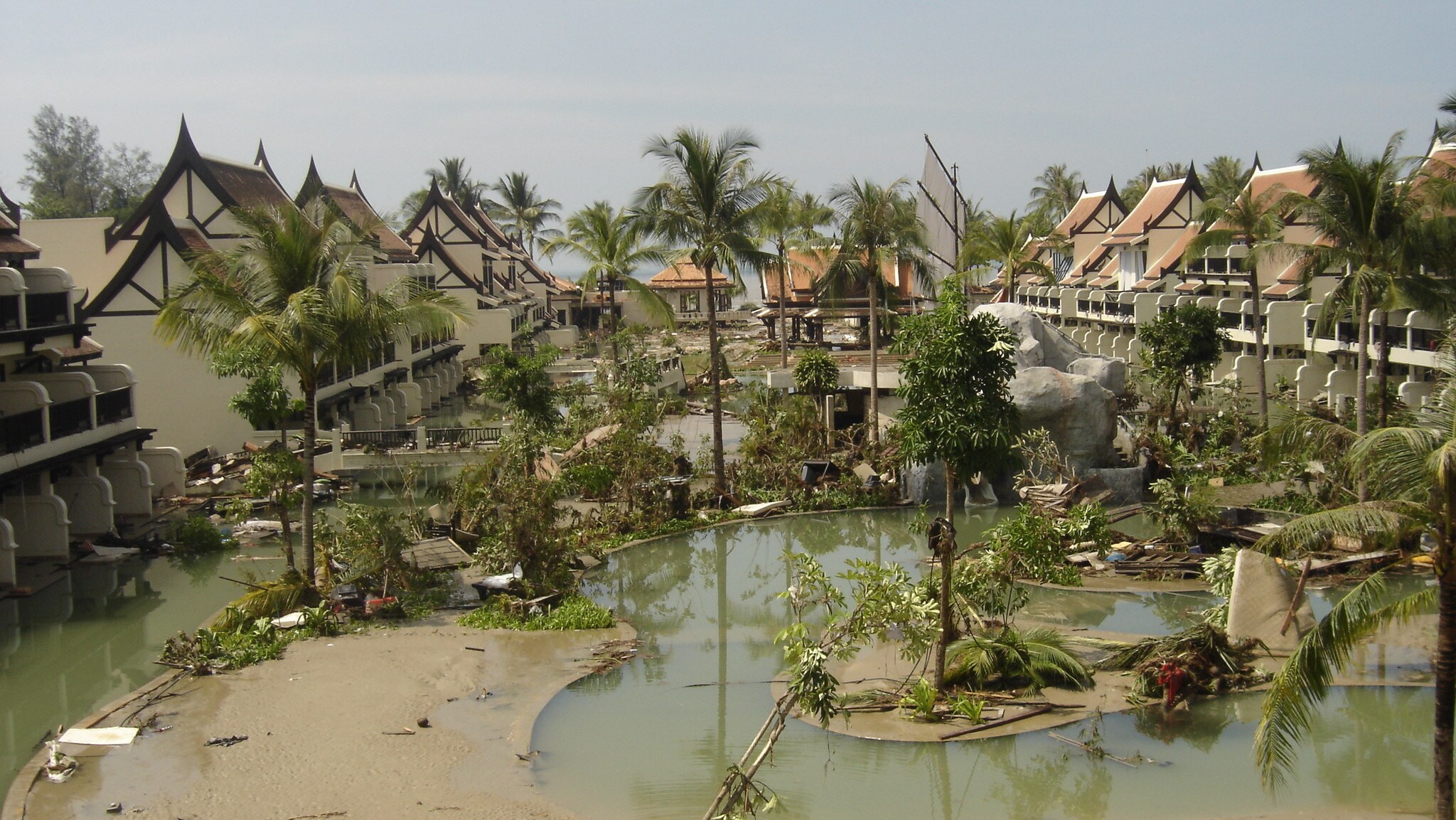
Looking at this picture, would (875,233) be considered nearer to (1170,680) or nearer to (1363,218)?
(1363,218)

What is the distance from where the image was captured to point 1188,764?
12797 millimetres


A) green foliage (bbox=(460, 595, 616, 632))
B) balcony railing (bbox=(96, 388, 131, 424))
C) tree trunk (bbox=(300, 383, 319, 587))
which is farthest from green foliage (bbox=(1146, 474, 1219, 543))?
balcony railing (bbox=(96, 388, 131, 424))

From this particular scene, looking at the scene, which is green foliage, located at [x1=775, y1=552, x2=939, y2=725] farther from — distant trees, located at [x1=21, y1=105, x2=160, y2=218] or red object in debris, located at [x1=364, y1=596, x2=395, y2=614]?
distant trees, located at [x1=21, y1=105, x2=160, y2=218]

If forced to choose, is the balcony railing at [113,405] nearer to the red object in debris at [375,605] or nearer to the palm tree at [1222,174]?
the red object in debris at [375,605]

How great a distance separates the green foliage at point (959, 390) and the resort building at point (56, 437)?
16.3m

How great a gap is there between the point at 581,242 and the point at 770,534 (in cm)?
2865

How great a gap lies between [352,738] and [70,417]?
563 inches

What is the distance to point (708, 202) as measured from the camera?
25641mm

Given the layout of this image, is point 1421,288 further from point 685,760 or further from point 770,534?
point 685,760

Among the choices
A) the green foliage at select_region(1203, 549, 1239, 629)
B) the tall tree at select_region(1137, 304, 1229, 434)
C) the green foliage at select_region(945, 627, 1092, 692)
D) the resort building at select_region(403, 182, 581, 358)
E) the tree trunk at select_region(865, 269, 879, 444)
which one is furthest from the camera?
the resort building at select_region(403, 182, 581, 358)

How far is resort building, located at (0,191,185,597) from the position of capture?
73.6 ft

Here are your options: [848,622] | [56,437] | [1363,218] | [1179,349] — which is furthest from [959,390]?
[1179,349]

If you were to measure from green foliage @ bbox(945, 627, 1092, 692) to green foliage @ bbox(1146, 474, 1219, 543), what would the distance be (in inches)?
281

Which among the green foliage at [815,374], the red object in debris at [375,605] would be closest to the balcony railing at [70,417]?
the red object in debris at [375,605]
